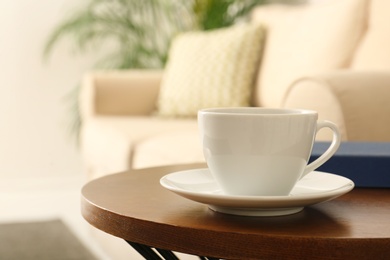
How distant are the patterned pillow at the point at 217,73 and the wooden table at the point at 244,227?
1.78 m

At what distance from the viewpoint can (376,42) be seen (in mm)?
2121

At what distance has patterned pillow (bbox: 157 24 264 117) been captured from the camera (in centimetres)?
271

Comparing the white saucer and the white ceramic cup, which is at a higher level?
the white ceramic cup

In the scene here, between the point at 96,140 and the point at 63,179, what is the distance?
1.32 meters

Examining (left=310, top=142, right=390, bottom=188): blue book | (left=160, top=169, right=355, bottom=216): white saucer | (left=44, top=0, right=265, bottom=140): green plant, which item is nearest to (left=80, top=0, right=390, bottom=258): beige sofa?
(left=44, top=0, right=265, bottom=140): green plant

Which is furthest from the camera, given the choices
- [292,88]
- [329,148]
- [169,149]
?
[169,149]

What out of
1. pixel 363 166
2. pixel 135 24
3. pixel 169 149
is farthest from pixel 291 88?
pixel 135 24

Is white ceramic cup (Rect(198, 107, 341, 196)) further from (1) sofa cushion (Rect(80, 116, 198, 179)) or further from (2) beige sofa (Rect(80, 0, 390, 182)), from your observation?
(1) sofa cushion (Rect(80, 116, 198, 179))

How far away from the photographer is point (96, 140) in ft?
8.50

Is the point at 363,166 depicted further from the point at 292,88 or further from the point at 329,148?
the point at 292,88

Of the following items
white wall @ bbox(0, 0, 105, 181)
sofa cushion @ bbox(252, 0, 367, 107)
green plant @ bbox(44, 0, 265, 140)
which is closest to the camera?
sofa cushion @ bbox(252, 0, 367, 107)

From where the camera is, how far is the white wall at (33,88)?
369cm

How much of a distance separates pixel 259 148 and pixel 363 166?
0.23 meters

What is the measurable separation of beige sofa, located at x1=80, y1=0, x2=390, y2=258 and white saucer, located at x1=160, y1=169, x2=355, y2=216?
672 mm
